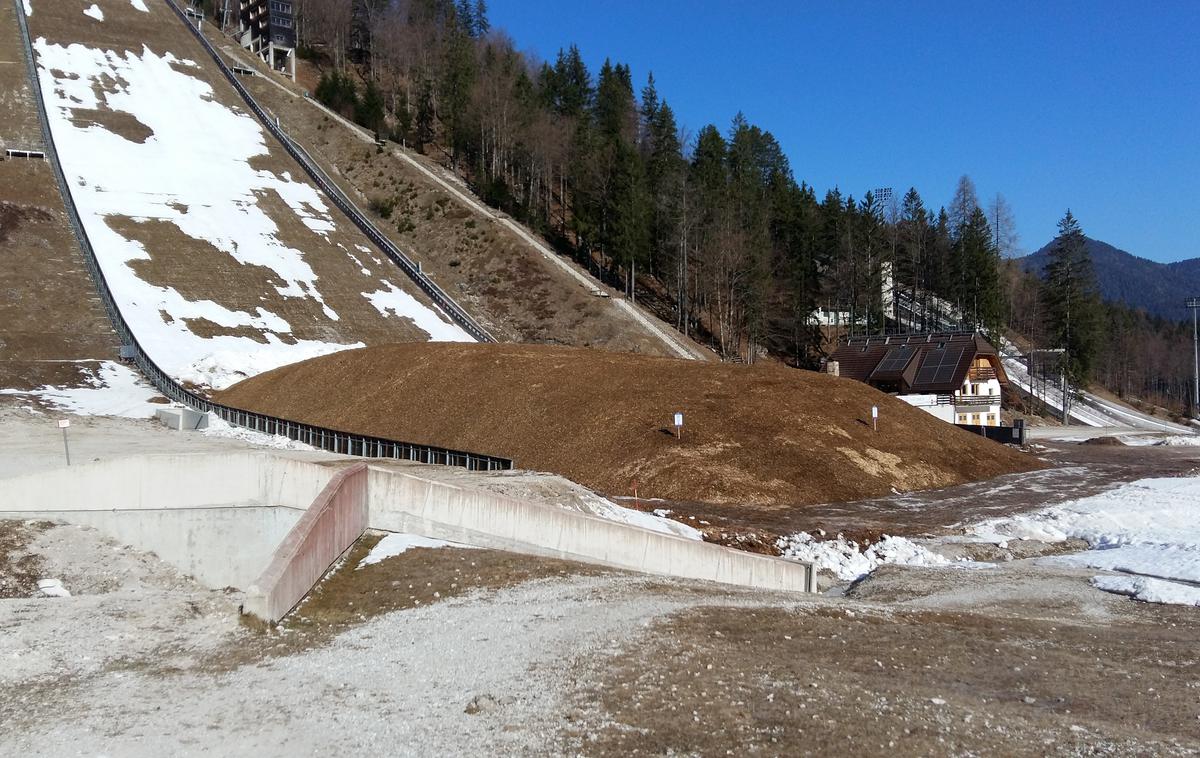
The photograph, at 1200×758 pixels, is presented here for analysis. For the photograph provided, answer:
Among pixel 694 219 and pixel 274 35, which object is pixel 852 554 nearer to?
pixel 694 219

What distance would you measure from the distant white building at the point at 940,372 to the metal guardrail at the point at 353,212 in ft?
73.0

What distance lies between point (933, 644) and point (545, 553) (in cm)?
641

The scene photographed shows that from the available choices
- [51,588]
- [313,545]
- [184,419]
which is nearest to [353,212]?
[184,419]

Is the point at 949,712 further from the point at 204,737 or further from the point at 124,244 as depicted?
the point at 124,244

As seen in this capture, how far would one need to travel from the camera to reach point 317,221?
204ft

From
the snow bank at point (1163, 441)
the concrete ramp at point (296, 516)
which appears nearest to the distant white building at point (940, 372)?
the snow bank at point (1163, 441)

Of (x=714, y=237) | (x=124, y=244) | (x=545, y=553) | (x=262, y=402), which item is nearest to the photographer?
(x=545, y=553)

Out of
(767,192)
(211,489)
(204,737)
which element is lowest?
(204,737)

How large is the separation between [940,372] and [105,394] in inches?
1591

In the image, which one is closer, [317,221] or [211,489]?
[211,489]

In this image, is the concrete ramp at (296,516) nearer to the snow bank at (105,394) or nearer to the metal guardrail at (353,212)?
the snow bank at (105,394)

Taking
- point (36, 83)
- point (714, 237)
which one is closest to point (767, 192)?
point (714, 237)

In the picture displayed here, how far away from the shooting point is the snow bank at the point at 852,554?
670 inches

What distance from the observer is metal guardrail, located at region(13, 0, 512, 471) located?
23312 mm
